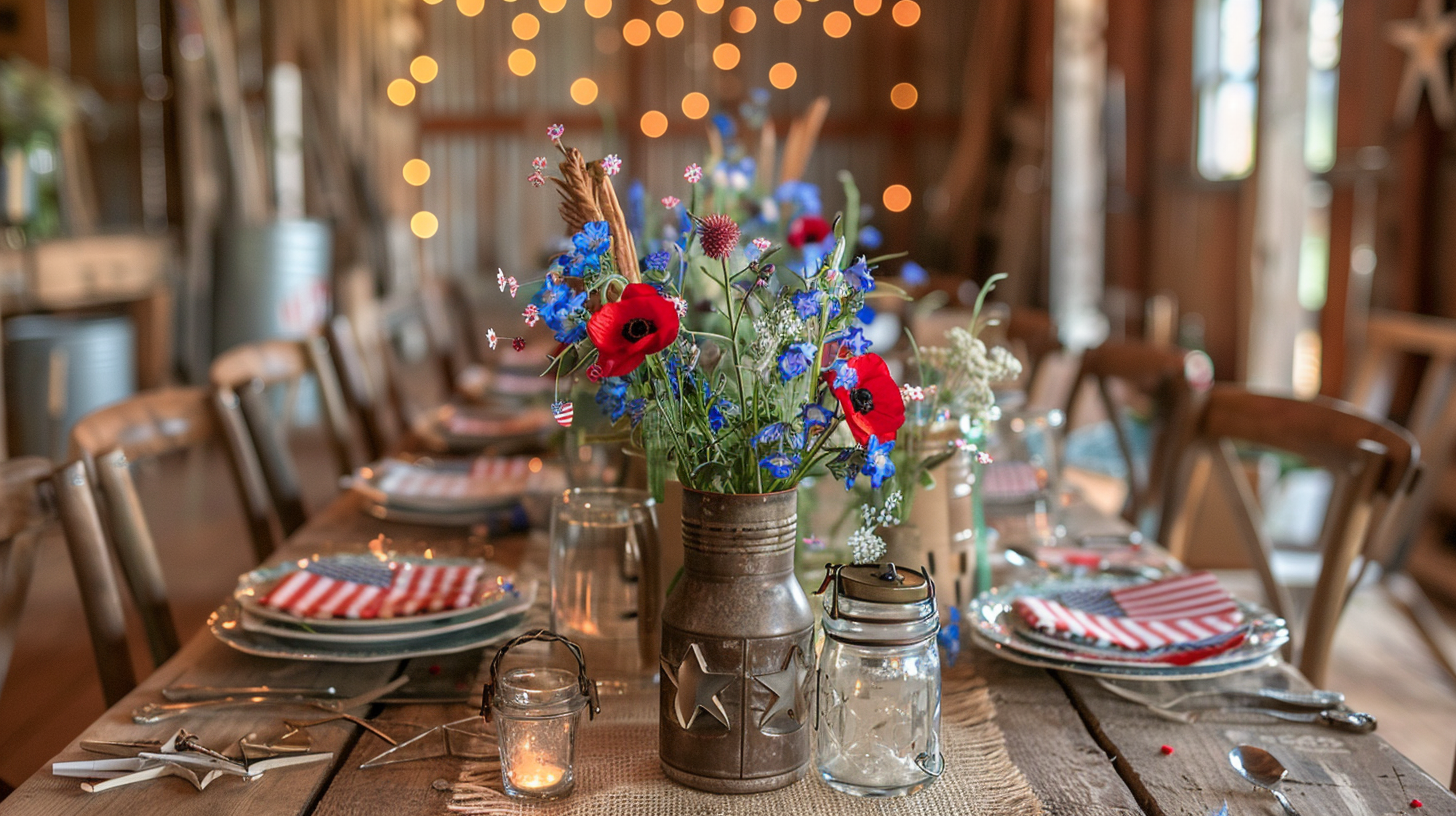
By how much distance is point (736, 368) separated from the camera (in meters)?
0.94

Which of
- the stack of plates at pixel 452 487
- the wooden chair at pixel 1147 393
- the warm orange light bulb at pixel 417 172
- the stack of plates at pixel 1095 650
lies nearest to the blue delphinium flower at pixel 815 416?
the stack of plates at pixel 1095 650

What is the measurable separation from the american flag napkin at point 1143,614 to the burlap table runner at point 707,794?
208 mm

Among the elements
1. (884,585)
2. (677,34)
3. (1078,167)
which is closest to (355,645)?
(884,585)

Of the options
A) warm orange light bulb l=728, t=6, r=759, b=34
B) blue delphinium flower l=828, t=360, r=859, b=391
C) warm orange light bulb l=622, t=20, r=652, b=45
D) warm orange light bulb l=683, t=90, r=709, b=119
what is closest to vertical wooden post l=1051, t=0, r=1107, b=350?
warm orange light bulb l=728, t=6, r=759, b=34

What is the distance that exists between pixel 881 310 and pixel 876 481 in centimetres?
355

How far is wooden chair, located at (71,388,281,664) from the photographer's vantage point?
4.80 ft

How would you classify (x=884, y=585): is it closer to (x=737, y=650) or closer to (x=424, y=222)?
(x=737, y=650)

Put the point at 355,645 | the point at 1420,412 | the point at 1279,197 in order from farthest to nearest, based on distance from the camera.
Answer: the point at 1279,197, the point at 1420,412, the point at 355,645

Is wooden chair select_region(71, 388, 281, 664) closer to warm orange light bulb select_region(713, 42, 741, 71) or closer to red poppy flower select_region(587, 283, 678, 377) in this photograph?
red poppy flower select_region(587, 283, 678, 377)

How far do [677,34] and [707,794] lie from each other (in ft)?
25.3

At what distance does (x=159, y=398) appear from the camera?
1777 millimetres

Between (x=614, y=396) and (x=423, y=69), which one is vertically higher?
(x=423, y=69)

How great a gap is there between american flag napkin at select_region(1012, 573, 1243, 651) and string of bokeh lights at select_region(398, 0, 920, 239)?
706 centimetres

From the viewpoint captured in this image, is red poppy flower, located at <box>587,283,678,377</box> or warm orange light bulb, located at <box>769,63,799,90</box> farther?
warm orange light bulb, located at <box>769,63,799,90</box>
